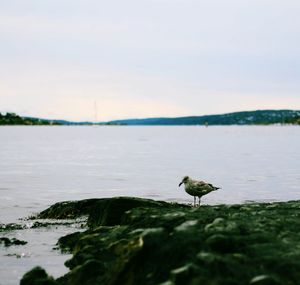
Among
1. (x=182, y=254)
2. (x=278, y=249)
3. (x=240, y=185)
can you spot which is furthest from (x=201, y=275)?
(x=240, y=185)

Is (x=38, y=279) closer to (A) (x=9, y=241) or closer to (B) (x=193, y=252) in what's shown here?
(B) (x=193, y=252)

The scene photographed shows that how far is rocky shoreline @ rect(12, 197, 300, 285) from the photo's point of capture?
11.6 meters

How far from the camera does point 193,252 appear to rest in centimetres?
1268

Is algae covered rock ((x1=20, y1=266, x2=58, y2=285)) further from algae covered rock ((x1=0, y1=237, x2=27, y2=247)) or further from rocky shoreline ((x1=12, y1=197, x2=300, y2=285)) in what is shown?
algae covered rock ((x1=0, y1=237, x2=27, y2=247))

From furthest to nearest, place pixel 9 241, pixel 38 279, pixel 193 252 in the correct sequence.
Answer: pixel 9 241 → pixel 38 279 → pixel 193 252

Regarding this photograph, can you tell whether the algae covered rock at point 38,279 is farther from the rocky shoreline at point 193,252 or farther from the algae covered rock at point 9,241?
the algae covered rock at point 9,241

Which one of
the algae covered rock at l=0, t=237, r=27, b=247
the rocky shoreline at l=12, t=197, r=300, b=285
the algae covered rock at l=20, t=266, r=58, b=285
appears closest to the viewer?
the rocky shoreline at l=12, t=197, r=300, b=285

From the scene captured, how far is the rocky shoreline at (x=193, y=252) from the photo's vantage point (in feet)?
38.1

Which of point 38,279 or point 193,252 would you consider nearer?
point 193,252

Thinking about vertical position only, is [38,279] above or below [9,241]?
above

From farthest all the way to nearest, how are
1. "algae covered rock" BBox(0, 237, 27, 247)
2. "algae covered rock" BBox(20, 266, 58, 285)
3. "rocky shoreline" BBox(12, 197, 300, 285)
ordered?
"algae covered rock" BBox(0, 237, 27, 247), "algae covered rock" BBox(20, 266, 58, 285), "rocky shoreline" BBox(12, 197, 300, 285)

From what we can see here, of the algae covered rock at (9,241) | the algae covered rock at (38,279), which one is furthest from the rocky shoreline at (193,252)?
the algae covered rock at (9,241)

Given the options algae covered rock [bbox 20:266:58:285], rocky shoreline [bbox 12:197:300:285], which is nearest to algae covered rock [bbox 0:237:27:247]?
rocky shoreline [bbox 12:197:300:285]

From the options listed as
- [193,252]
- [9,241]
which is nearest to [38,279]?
[193,252]
